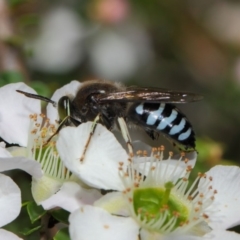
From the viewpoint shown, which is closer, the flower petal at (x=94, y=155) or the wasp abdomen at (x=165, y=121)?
the flower petal at (x=94, y=155)

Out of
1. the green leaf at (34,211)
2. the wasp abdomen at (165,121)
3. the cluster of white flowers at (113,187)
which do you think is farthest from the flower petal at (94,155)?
the wasp abdomen at (165,121)

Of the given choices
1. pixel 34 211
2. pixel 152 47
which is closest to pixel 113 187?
pixel 34 211

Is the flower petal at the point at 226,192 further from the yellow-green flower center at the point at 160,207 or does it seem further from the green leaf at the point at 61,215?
the green leaf at the point at 61,215

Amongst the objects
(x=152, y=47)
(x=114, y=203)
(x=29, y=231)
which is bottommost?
(x=152, y=47)

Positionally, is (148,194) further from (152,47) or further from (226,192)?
(152,47)

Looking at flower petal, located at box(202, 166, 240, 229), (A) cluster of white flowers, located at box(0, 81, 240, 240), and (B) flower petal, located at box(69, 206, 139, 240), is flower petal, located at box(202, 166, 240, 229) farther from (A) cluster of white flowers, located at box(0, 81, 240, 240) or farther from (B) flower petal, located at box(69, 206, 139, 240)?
(B) flower petal, located at box(69, 206, 139, 240)

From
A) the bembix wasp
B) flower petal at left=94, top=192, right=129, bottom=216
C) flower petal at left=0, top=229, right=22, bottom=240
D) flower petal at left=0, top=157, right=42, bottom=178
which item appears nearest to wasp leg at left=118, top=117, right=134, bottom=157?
the bembix wasp

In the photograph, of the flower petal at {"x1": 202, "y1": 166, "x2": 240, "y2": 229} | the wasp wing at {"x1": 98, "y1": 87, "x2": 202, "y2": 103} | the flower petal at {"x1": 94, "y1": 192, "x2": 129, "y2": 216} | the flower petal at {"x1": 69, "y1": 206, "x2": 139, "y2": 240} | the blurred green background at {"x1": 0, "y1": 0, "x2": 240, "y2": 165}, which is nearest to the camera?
the flower petal at {"x1": 69, "y1": 206, "x2": 139, "y2": 240}
